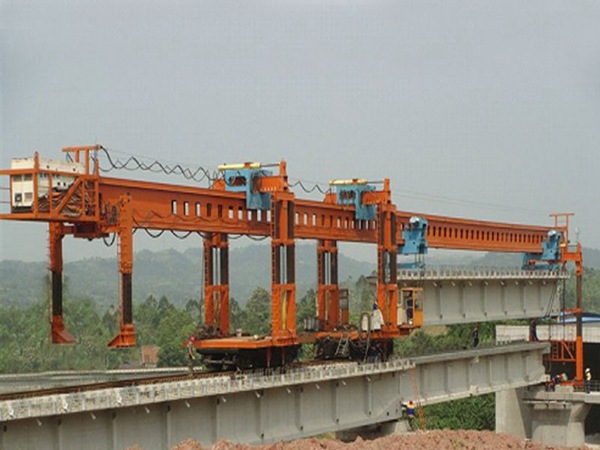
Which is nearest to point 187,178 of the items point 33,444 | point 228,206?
point 228,206

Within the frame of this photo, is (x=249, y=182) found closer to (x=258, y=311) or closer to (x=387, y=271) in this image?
(x=387, y=271)

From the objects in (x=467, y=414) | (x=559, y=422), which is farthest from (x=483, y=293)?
(x=467, y=414)

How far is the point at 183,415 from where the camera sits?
39.3 metres

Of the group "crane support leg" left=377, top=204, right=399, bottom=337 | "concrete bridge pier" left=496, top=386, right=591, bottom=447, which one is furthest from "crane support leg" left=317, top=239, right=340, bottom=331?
"concrete bridge pier" left=496, top=386, right=591, bottom=447

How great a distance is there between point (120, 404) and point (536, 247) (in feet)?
142

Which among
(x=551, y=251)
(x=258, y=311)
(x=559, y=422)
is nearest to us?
(x=559, y=422)

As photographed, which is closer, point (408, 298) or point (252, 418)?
point (252, 418)

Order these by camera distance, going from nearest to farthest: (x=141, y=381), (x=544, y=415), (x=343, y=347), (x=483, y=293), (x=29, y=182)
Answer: (x=29, y=182) < (x=141, y=381) < (x=343, y=347) < (x=483, y=293) < (x=544, y=415)

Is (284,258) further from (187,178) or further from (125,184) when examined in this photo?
(125,184)

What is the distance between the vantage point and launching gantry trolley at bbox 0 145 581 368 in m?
38.0

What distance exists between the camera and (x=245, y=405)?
42594 millimetres

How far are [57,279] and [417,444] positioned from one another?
1422cm

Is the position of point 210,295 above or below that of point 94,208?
below

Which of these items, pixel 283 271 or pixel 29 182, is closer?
pixel 29 182
